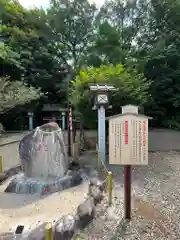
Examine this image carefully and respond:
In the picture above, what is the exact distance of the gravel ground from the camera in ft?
11.4

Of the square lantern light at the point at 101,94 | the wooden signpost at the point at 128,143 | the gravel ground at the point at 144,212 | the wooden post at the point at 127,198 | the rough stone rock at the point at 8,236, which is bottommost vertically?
the rough stone rock at the point at 8,236

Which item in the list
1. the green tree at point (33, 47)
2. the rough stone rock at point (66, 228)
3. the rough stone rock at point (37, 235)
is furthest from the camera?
the green tree at point (33, 47)

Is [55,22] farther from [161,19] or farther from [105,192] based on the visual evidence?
[105,192]

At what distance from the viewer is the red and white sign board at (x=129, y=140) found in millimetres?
3936

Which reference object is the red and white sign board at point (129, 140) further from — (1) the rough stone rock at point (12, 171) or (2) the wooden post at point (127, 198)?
(1) the rough stone rock at point (12, 171)

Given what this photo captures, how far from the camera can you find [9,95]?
1265 cm

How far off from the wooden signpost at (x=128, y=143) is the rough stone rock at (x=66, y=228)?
933mm

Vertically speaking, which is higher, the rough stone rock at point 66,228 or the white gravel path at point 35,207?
the rough stone rock at point 66,228

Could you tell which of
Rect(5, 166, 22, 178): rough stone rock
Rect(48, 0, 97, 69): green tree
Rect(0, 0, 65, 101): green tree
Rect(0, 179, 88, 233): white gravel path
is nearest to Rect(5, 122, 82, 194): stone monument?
Rect(5, 166, 22, 178): rough stone rock


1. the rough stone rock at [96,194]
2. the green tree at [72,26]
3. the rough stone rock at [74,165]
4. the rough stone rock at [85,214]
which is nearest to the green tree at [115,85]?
the rough stone rock at [74,165]

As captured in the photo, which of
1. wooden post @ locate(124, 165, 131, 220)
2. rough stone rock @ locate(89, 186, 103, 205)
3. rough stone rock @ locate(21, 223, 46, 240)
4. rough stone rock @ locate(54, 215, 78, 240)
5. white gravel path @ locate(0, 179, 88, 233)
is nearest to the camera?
rough stone rock @ locate(21, 223, 46, 240)

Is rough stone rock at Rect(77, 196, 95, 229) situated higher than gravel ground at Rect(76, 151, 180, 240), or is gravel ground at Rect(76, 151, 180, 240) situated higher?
rough stone rock at Rect(77, 196, 95, 229)

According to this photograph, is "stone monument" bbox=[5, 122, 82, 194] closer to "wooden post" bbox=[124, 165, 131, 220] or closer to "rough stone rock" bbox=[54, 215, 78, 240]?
"wooden post" bbox=[124, 165, 131, 220]

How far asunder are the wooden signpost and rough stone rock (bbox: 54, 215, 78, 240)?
933mm
